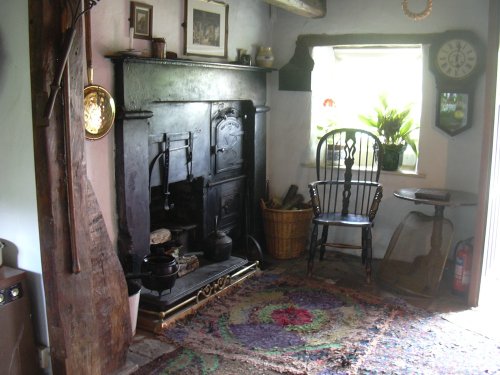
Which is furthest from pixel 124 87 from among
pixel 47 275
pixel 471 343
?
pixel 471 343

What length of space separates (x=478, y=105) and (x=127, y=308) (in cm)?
292

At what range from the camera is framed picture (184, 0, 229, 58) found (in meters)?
3.62

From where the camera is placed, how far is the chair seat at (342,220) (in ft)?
12.7

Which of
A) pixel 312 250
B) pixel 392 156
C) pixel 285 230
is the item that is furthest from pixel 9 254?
pixel 392 156

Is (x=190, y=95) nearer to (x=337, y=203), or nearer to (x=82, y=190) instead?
(x=82, y=190)

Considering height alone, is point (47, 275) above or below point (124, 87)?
below

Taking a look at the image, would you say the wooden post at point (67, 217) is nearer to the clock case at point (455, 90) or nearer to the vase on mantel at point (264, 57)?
the vase on mantel at point (264, 57)

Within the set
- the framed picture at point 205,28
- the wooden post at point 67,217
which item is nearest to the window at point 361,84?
the framed picture at point 205,28

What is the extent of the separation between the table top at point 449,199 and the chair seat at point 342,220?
12.2 inches

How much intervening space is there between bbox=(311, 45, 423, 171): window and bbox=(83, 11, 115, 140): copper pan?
216 centimetres

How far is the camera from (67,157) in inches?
89.4

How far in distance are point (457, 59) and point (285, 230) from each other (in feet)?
6.14

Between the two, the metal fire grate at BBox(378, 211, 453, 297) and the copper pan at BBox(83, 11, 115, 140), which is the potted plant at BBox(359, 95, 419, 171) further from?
the copper pan at BBox(83, 11, 115, 140)

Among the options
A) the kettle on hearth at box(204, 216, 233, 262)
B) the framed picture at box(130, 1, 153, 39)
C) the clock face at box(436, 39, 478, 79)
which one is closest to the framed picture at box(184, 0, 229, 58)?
the framed picture at box(130, 1, 153, 39)
